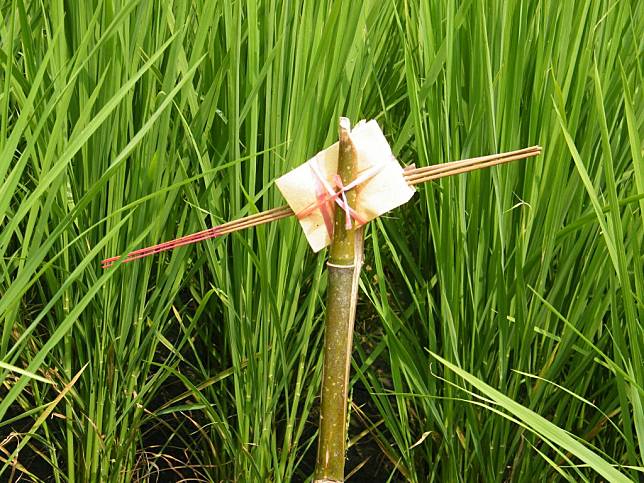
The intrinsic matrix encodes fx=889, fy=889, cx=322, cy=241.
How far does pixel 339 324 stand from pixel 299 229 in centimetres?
24

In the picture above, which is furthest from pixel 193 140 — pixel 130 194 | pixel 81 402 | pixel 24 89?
pixel 81 402

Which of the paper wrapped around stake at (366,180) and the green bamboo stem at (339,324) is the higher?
the paper wrapped around stake at (366,180)

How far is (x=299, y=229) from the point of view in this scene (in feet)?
3.29

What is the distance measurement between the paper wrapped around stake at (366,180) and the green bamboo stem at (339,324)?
0.01m

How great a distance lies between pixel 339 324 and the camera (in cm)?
78

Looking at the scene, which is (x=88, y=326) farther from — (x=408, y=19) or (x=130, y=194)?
(x=408, y=19)

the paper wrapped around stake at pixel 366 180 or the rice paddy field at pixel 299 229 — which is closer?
the paper wrapped around stake at pixel 366 180

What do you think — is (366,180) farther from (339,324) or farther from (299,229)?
(299,229)

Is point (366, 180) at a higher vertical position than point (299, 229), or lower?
higher

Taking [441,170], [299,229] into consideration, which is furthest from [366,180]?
[299,229]

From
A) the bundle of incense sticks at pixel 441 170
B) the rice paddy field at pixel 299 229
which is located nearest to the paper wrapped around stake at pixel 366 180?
the bundle of incense sticks at pixel 441 170

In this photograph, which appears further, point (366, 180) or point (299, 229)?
point (299, 229)

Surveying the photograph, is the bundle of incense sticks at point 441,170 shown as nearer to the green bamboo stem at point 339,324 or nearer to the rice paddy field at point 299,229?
the green bamboo stem at point 339,324

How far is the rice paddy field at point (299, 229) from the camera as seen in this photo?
96 cm
